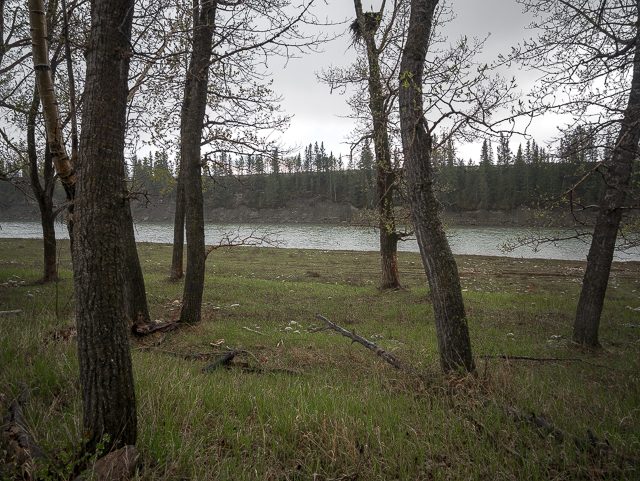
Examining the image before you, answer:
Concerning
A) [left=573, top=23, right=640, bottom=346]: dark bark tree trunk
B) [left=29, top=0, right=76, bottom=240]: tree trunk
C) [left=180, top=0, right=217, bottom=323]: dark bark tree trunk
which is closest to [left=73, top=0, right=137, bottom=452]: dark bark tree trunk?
[left=29, top=0, right=76, bottom=240]: tree trunk

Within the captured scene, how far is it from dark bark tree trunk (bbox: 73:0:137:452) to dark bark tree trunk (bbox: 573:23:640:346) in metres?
7.97

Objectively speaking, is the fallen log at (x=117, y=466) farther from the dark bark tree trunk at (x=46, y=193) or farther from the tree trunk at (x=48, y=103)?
the dark bark tree trunk at (x=46, y=193)

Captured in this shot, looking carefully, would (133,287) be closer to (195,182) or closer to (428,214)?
(195,182)

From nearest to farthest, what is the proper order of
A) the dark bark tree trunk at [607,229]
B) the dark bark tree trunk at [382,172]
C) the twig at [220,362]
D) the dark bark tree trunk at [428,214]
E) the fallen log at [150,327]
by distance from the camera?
the dark bark tree trunk at [428,214] → the twig at [220,362] → the dark bark tree trunk at [607,229] → the fallen log at [150,327] → the dark bark tree trunk at [382,172]

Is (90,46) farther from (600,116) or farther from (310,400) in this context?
(600,116)

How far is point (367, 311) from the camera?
10555 millimetres

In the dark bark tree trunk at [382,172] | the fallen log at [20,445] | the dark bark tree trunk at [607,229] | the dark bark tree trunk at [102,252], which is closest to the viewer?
the fallen log at [20,445]

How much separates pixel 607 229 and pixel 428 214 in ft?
16.9

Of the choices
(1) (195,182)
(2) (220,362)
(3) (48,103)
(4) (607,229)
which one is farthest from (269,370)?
(4) (607,229)

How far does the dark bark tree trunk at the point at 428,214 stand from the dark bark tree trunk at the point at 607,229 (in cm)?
436

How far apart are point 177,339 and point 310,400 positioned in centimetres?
446

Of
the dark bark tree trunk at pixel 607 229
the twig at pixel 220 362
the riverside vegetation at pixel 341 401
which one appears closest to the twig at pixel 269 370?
the riverside vegetation at pixel 341 401

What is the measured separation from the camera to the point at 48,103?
2.82m

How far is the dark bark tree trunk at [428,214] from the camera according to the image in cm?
461
